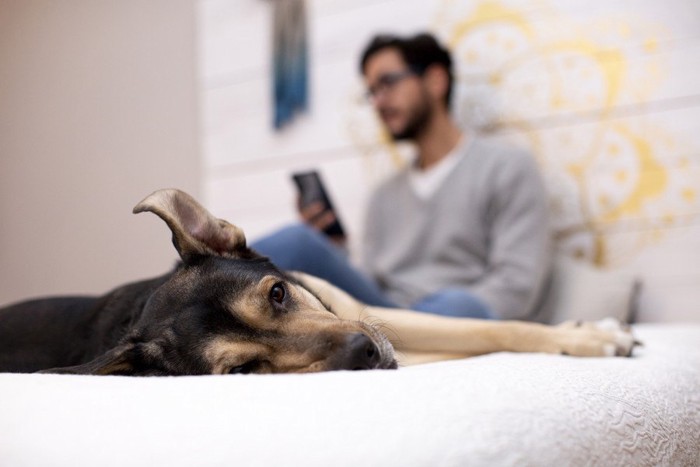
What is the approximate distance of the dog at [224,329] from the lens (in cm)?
130

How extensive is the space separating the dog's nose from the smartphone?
2.87 metres

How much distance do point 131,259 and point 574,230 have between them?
255 cm

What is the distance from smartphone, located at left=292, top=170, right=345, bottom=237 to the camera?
4090mm

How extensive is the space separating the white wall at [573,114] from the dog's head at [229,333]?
96.0 inches

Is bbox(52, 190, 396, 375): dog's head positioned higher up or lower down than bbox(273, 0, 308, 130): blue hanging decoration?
lower down

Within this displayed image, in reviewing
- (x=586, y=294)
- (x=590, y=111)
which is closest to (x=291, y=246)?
(x=586, y=294)

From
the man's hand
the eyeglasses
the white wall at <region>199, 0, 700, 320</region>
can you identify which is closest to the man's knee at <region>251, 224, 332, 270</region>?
the eyeglasses

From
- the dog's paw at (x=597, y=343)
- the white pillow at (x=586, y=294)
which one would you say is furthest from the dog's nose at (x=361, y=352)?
the white pillow at (x=586, y=294)

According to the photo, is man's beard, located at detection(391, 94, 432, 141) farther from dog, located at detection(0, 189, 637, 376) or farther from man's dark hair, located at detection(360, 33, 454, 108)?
dog, located at detection(0, 189, 637, 376)

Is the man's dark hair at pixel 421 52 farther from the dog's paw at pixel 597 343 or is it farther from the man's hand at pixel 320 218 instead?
the dog's paw at pixel 597 343

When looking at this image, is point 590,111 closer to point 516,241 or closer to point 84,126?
point 516,241

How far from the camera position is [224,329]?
132 cm

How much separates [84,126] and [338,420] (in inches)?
172

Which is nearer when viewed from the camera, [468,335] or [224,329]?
[224,329]
